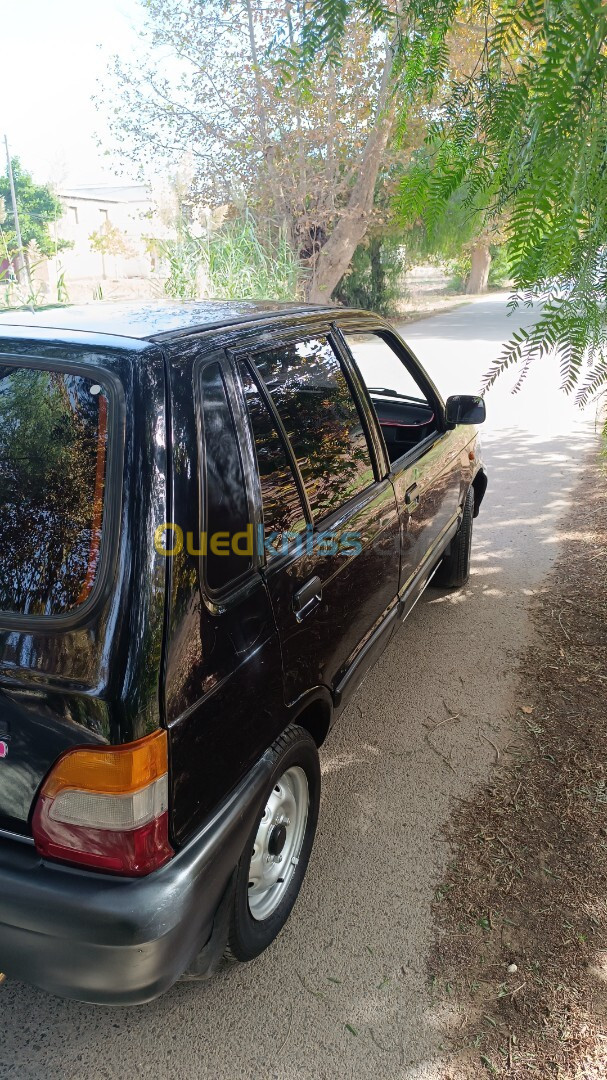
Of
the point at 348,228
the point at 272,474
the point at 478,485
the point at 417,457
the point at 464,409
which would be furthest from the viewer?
the point at 348,228

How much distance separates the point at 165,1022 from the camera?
2.18 metres

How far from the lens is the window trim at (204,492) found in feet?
6.15

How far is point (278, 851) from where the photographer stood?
2.38 meters

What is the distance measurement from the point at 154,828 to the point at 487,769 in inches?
79.7

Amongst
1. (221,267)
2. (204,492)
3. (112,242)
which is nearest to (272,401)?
(204,492)

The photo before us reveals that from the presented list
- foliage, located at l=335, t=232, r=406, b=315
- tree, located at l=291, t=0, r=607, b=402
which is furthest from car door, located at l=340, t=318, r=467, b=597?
foliage, located at l=335, t=232, r=406, b=315

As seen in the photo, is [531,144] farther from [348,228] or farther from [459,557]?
[348,228]

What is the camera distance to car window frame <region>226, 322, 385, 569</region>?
2.20 metres

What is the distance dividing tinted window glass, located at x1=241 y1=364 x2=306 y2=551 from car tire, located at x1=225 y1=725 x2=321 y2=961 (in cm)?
61

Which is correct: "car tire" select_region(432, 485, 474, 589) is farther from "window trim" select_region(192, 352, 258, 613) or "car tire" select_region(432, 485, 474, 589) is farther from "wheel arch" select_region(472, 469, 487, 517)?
"window trim" select_region(192, 352, 258, 613)

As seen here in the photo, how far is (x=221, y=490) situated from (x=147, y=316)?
740 millimetres

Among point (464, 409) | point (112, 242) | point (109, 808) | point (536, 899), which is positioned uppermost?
point (112, 242)

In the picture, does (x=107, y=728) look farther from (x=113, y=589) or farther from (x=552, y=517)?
(x=552, y=517)

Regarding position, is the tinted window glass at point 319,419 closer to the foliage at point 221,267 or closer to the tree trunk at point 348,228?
the foliage at point 221,267
